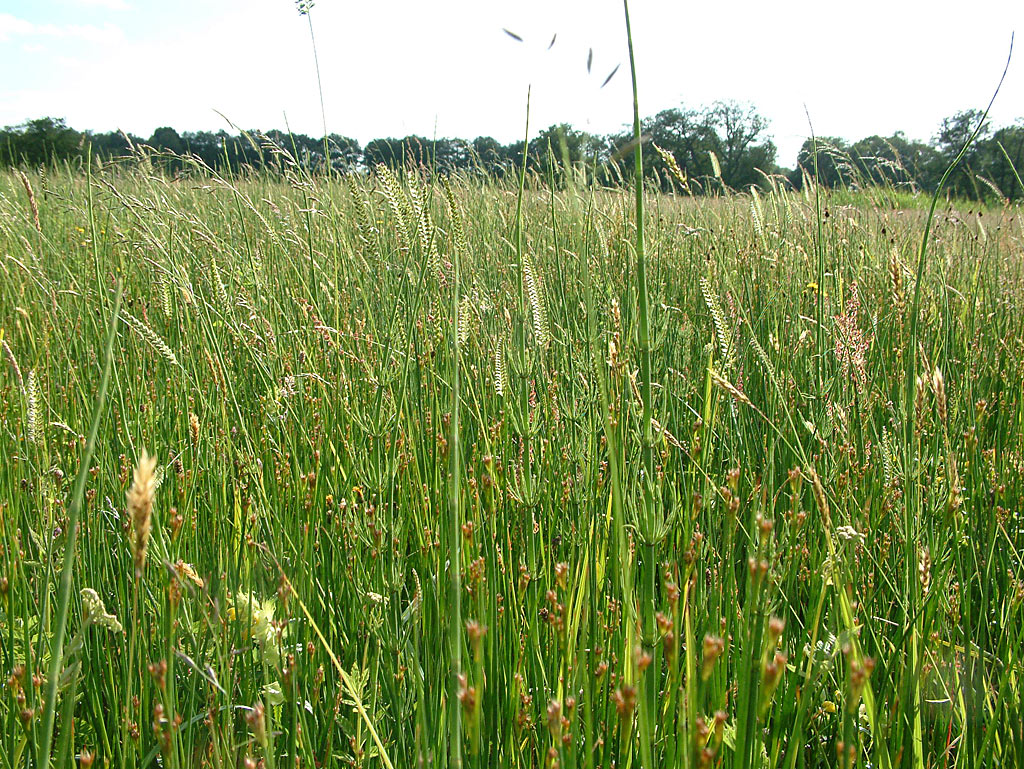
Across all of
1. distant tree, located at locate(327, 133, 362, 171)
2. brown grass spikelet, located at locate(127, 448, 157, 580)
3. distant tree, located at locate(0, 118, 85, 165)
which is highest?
distant tree, located at locate(0, 118, 85, 165)

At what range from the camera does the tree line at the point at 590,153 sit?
1.88 meters

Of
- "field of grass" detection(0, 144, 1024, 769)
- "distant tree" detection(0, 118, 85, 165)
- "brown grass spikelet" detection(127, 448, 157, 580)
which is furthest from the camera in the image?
"distant tree" detection(0, 118, 85, 165)

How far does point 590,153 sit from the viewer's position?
2.66ft

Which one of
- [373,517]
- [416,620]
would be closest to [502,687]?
[416,620]

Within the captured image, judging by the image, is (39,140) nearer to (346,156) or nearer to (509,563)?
(346,156)

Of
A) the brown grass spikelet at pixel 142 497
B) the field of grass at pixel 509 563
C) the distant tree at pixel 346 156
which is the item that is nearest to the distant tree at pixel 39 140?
the distant tree at pixel 346 156

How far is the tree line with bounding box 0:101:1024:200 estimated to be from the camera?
6.15ft

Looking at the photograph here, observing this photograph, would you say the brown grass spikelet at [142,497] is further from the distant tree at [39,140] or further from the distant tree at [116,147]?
the distant tree at [39,140]

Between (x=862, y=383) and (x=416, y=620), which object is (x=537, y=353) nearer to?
(x=862, y=383)

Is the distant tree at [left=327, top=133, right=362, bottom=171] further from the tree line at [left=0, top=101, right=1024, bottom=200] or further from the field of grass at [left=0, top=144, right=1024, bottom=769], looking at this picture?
the field of grass at [left=0, top=144, right=1024, bottom=769]

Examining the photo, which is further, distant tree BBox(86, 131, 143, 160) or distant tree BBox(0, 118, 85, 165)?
distant tree BBox(0, 118, 85, 165)

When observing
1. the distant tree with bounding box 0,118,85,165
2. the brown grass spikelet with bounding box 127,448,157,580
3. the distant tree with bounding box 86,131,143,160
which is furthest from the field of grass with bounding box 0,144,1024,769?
the distant tree with bounding box 0,118,85,165

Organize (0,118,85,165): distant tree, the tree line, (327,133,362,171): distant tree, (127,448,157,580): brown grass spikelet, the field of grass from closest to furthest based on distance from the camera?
1. (127,448,157,580): brown grass spikelet
2. the field of grass
3. the tree line
4. (327,133,362,171): distant tree
5. (0,118,85,165): distant tree

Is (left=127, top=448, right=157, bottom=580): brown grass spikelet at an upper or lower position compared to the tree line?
lower
